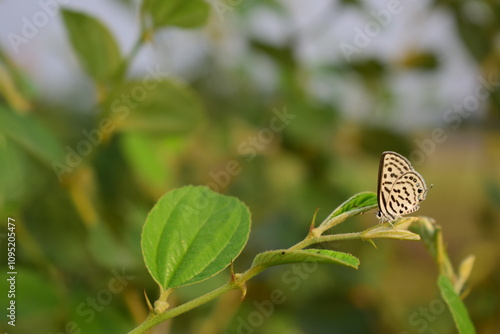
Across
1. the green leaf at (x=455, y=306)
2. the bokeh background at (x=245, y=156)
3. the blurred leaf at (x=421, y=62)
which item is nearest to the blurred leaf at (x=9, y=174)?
the bokeh background at (x=245, y=156)

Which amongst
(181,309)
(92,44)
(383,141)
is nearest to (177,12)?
(92,44)

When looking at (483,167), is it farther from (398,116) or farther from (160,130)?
(160,130)

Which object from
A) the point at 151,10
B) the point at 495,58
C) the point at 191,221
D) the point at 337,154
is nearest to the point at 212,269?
the point at 191,221

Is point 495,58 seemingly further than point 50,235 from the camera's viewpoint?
Yes

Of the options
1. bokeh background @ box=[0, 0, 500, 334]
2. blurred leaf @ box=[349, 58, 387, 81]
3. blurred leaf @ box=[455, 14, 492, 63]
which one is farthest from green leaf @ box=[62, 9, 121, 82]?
blurred leaf @ box=[455, 14, 492, 63]

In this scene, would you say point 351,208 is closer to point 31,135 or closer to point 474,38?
point 31,135

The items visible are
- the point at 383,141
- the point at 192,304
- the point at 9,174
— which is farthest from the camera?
the point at 383,141
